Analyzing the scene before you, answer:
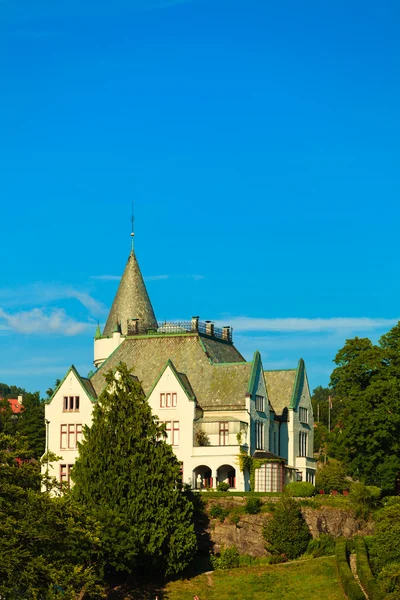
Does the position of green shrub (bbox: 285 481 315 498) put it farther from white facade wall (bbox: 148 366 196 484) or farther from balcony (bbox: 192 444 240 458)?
white facade wall (bbox: 148 366 196 484)

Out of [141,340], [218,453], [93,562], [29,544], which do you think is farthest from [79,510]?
[141,340]

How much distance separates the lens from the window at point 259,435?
86562 mm

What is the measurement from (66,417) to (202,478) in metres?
11.9

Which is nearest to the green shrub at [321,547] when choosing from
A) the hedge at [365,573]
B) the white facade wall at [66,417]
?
the hedge at [365,573]

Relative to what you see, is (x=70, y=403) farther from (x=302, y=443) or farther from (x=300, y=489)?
(x=300, y=489)

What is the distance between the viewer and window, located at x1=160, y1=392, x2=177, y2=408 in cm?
8612

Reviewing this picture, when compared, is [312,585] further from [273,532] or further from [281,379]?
[281,379]

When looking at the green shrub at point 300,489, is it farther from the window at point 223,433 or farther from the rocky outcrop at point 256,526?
the window at point 223,433

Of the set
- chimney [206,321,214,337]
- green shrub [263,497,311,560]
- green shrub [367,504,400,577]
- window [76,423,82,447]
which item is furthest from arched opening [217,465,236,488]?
green shrub [367,504,400,577]

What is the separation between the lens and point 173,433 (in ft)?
281

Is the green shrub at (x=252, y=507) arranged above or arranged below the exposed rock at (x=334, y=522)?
above

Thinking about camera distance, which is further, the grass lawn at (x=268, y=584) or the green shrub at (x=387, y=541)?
the green shrub at (x=387, y=541)

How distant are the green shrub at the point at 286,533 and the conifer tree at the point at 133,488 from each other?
558 centimetres

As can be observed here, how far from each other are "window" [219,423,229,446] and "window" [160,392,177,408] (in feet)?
13.4
